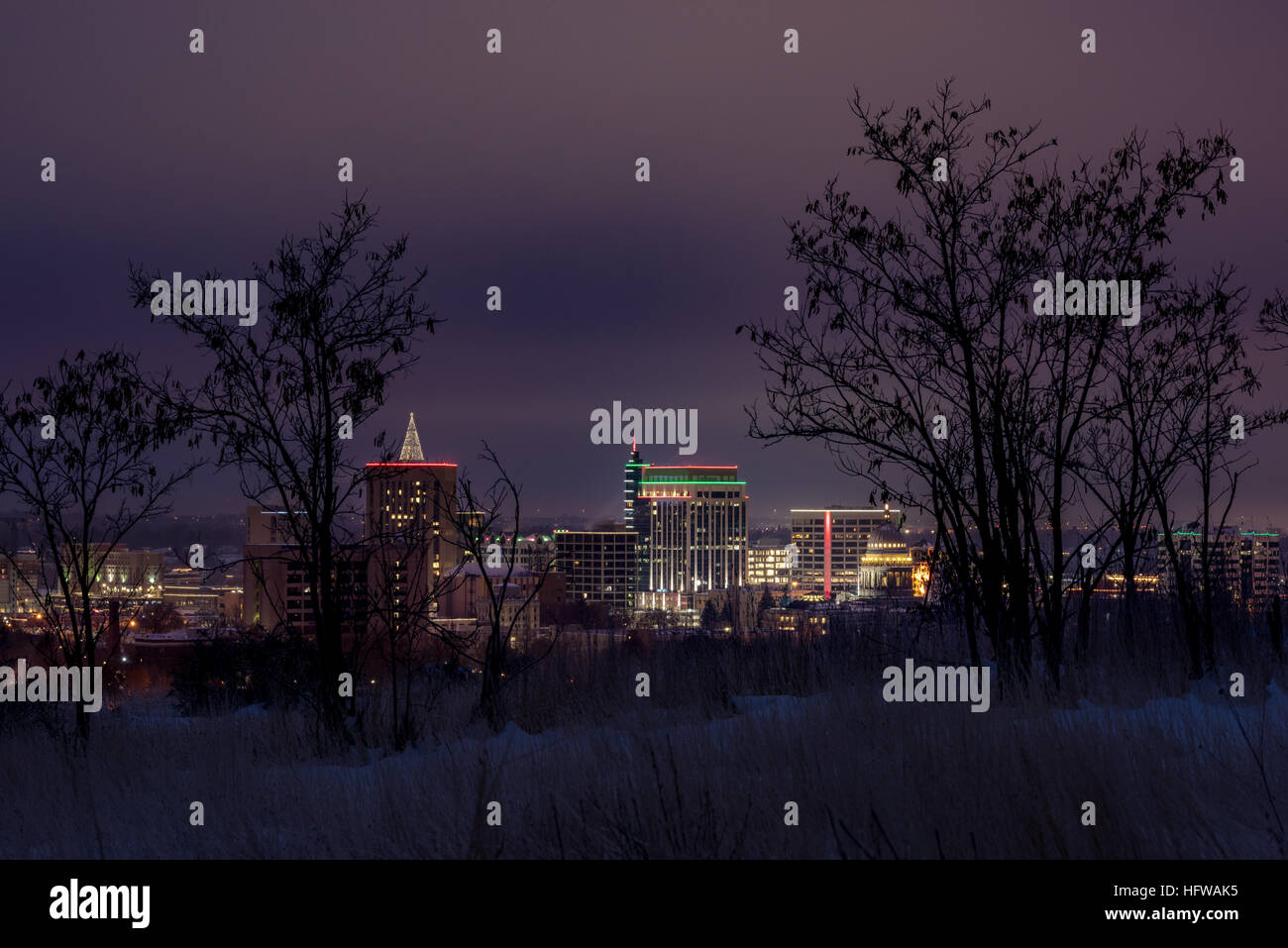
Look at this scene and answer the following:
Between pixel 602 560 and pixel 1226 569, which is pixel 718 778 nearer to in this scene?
pixel 1226 569

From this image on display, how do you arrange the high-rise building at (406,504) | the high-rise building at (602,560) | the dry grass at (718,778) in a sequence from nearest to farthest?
the dry grass at (718,778) → the high-rise building at (406,504) → the high-rise building at (602,560)

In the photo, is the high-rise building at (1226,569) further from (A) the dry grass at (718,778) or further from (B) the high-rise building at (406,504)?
(B) the high-rise building at (406,504)

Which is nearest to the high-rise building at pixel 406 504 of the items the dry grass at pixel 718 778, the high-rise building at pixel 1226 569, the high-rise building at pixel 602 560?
the dry grass at pixel 718 778

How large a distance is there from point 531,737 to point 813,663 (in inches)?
139

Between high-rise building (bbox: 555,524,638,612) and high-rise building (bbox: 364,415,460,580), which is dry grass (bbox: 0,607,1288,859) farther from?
high-rise building (bbox: 555,524,638,612)

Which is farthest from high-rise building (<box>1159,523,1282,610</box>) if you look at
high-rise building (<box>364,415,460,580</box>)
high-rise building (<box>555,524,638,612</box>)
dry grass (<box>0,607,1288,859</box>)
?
high-rise building (<box>555,524,638,612</box>)

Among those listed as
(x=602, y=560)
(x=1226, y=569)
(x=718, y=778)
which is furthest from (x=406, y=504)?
(x=602, y=560)

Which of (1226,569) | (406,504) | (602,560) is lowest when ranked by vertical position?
(602,560)

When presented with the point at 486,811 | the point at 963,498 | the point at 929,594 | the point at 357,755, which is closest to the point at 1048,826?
the point at 486,811

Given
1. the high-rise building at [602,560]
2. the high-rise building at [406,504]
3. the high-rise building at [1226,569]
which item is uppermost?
the high-rise building at [406,504]

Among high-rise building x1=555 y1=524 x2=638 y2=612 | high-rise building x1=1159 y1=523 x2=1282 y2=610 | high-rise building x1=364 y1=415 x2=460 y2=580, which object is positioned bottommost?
high-rise building x1=555 y1=524 x2=638 y2=612

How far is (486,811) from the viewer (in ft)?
22.7

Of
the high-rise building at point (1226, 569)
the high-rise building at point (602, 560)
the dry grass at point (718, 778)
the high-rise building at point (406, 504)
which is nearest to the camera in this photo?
the dry grass at point (718, 778)
